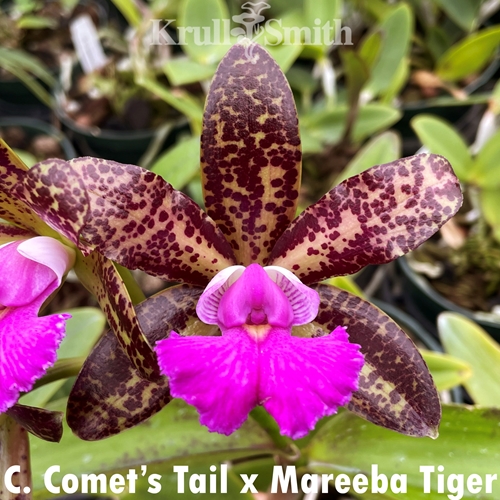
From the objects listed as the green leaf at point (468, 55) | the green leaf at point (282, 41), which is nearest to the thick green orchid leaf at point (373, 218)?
the green leaf at point (282, 41)

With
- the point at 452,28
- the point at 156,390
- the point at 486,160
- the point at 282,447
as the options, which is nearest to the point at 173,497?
the point at 282,447

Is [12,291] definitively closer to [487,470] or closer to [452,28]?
[487,470]

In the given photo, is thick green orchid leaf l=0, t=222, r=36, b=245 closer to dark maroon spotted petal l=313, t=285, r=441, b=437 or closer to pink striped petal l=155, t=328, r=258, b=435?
pink striped petal l=155, t=328, r=258, b=435

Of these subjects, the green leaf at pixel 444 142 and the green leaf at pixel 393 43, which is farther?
the green leaf at pixel 393 43

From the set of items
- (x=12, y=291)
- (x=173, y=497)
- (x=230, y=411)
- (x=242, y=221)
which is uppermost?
(x=242, y=221)

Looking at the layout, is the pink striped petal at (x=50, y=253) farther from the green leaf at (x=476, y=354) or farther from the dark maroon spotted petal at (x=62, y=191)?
the green leaf at (x=476, y=354)

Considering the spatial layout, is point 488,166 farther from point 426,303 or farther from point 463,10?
point 463,10

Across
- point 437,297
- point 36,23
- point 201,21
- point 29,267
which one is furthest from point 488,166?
point 36,23
